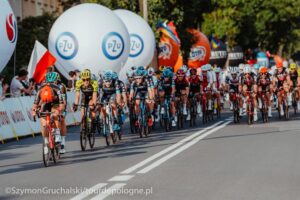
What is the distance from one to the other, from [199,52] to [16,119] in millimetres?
28619

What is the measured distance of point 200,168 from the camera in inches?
546

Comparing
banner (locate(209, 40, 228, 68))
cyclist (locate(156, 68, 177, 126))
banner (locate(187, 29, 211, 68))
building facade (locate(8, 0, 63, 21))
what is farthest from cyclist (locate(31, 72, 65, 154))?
banner (locate(209, 40, 228, 68))

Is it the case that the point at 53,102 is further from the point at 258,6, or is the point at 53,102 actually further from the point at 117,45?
the point at 258,6

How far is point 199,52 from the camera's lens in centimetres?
5066

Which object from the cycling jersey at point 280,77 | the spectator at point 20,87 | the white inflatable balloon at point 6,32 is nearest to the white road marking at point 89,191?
the white inflatable balloon at point 6,32

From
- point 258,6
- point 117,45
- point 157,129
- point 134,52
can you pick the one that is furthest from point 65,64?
point 258,6

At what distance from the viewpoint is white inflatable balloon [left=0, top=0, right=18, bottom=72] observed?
62.3ft

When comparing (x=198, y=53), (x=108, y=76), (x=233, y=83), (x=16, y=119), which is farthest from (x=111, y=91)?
(x=198, y=53)

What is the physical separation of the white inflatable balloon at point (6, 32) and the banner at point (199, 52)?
31.4 meters

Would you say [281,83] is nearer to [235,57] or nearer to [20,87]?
[20,87]

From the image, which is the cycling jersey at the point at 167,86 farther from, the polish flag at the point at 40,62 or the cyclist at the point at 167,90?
the polish flag at the point at 40,62

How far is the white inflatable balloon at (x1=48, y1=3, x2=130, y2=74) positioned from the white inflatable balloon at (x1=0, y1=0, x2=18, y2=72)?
228 inches

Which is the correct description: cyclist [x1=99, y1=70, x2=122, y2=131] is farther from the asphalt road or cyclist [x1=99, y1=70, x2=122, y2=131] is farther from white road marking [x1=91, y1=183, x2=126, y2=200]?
white road marking [x1=91, y1=183, x2=126, y2=200]

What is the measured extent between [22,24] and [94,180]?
25967mm
